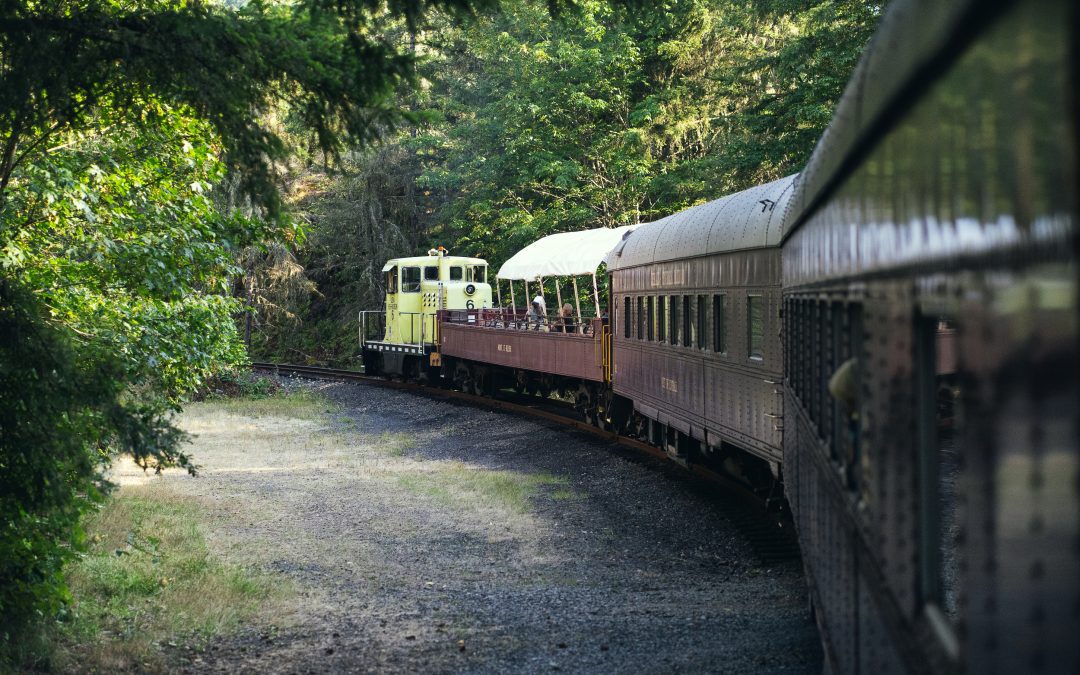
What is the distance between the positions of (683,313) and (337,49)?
6.97 m

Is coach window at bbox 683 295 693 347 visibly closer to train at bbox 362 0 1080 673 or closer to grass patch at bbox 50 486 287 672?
grass patch at bbox 50 486 287 672

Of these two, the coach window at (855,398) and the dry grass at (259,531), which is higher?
the coach window at (855,398)

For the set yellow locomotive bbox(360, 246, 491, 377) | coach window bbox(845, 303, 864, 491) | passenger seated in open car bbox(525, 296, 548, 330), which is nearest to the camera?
coach window bbox(845, 303, 864, 491)

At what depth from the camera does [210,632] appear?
8.52m

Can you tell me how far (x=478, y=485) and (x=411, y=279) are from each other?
17.1 metres

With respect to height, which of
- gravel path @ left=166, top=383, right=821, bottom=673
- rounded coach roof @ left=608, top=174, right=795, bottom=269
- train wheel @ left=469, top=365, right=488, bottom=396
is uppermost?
rounded coach roof @ left=608, top=174, right=795, bottom=269

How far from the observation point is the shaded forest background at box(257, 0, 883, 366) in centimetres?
2303

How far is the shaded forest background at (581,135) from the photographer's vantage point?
75.6 feet

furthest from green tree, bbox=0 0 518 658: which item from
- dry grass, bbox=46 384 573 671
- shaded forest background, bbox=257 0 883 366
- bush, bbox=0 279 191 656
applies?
shaded forest background, bbox=257 0 883 366

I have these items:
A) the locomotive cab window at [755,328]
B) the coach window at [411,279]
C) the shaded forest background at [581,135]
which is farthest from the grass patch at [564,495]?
the coach window at [411,279]

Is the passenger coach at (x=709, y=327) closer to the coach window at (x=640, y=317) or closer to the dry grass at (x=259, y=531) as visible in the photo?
the coach window at (x=640, y=317)

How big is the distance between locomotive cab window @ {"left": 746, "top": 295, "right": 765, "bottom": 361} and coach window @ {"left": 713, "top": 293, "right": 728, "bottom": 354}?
2.63 ft

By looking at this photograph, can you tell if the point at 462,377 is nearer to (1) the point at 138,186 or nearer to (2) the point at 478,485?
(2) the point at 478,485

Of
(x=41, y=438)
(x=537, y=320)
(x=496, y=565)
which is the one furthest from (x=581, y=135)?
(x=41, y=438)
